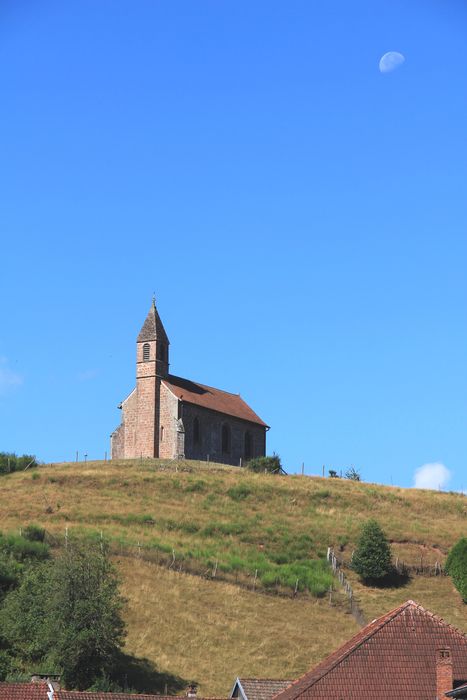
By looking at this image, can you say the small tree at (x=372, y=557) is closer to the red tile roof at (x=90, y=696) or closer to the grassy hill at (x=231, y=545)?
the grassy hill at (x=231, y=545)

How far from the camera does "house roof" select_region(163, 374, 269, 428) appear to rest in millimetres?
100250

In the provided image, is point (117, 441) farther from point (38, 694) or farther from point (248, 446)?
point (38, 694)

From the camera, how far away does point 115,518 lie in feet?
250

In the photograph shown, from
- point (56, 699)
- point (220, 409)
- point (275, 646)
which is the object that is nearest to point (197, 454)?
point (220, 409)

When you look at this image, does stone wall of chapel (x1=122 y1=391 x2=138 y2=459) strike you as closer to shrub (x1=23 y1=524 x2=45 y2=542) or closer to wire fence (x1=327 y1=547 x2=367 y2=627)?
wire fence (x1=327 y1=547 x2=367 y2=627)

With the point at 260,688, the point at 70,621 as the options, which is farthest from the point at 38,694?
the point at 70,621

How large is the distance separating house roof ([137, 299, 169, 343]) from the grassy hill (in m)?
11.8

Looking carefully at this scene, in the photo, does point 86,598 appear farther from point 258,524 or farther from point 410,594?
point 258,524

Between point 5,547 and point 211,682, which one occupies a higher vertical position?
point 5,547

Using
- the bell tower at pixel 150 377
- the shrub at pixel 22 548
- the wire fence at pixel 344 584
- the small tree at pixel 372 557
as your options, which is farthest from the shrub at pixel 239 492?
the shrub at pixel 22 548

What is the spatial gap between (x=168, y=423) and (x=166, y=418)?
0.55 metres

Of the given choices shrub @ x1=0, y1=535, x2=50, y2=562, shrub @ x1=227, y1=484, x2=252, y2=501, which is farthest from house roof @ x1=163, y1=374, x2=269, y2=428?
shrub @ x1=0, y1=535, x2=50, y2=562

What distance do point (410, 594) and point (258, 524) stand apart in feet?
48.1

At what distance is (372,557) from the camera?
69562mm
